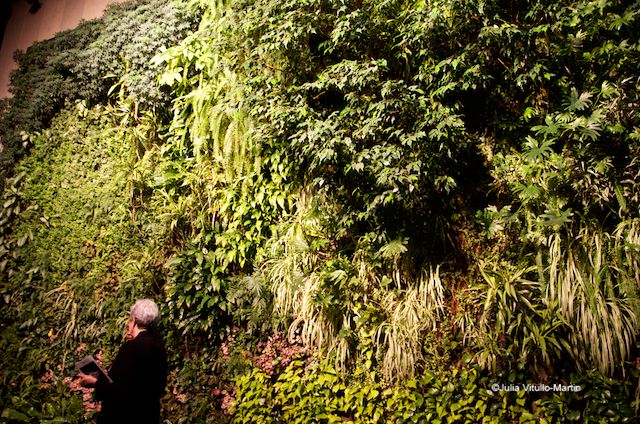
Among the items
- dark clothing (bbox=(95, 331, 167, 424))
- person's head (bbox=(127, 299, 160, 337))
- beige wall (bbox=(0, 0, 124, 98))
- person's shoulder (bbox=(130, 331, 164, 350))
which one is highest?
beige wall (bbox=(0, 0, 124, 98))

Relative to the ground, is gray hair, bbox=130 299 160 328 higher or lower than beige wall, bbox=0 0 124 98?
lower

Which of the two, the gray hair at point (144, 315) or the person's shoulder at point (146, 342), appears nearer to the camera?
the person's shoulder at point (146, 342)

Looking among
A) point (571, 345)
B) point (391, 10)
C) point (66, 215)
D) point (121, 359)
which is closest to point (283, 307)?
point (121, 359)

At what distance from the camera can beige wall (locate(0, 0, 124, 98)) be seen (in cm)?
776

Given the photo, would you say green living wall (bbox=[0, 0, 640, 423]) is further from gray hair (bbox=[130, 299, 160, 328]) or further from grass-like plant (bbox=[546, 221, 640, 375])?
gray hair (bbox=[130, 299, 160, 328])

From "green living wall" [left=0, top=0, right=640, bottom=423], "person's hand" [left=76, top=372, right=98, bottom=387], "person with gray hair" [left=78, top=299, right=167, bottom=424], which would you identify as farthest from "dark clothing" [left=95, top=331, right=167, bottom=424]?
"green living wall" [left=0, top=0, right=640, bottom=423]

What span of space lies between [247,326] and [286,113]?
2.71m

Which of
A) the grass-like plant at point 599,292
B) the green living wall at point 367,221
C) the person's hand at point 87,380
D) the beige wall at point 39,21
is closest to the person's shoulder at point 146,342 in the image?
the person's hand at point 87,380

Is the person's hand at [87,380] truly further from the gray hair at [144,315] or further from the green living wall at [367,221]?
the green living wall at [367,221]

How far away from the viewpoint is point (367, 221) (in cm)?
454

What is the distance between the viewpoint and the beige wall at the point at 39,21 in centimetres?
776

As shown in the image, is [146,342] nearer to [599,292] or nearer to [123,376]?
[123,376]

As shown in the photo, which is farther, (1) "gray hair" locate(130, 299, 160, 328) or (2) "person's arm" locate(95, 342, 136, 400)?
(1) "gray hair" locate(130, 299, 160, 328)

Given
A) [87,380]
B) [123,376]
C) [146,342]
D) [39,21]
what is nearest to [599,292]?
[146,342]
